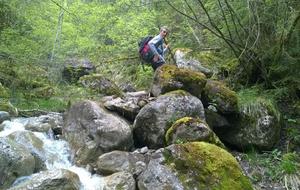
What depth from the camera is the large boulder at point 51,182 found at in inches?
219

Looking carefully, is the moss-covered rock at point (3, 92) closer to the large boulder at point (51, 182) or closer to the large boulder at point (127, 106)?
the large boulder at point (127, 106)

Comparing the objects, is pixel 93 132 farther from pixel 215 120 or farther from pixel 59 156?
pixel 215 120

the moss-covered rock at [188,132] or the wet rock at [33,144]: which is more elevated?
the moss-covered rock at [188,132]

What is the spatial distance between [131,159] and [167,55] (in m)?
5.64

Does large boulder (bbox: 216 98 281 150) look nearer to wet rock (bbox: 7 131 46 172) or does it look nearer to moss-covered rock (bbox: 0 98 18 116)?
wet rock (bbox: 7 131 46 172)

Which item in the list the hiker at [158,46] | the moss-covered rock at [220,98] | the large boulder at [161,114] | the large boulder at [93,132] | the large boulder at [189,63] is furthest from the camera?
the large boulder at [189,63]

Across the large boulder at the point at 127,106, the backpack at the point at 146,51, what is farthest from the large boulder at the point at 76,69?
the large boulder at the point at 127,106

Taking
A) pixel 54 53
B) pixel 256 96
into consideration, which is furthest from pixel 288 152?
pixel 54 53

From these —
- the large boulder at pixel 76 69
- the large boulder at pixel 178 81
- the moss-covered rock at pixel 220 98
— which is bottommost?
the large boulder at pixel 76 69

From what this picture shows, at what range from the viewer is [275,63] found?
8656mm

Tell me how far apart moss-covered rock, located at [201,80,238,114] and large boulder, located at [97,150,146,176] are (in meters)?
2.38

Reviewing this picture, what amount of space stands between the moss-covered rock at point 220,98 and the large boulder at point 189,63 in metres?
2.02

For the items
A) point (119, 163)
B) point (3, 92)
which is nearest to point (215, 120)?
point (119, 163)

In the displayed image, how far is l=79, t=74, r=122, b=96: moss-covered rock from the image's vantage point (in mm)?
10375
